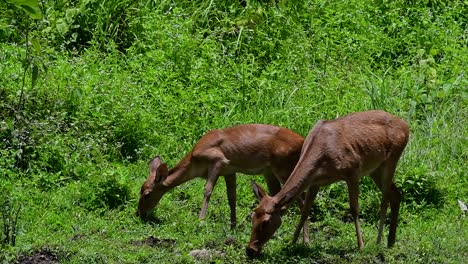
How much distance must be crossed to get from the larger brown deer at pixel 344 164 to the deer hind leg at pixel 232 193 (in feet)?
3.52

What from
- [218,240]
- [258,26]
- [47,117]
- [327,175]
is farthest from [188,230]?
[258,26]

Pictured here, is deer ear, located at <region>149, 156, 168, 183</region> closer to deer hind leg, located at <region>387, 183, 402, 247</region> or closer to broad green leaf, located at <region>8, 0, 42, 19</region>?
deer hind leg, located at <region>387, 183, 402, 247</region>

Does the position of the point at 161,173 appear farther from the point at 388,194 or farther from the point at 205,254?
the point at 388,194

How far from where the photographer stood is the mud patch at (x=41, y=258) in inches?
366

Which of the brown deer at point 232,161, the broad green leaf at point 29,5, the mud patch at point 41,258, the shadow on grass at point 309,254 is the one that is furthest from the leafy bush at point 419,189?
the broad green leaf at point 29,5

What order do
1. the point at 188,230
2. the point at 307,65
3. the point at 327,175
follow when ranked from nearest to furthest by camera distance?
1. the point at 327,175
2. the point at 188,230
3. the point at 307,65

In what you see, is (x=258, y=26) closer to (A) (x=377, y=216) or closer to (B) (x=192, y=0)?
(B) (x=192, y=0)

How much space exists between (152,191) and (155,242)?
1.41 m

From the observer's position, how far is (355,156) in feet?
32.7

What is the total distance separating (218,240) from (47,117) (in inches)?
137

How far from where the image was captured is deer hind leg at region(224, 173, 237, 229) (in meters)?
11.0

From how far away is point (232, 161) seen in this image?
11.3m

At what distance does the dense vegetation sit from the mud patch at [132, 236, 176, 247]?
36 millimetres

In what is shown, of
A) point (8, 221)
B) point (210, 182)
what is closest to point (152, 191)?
point (210, 182)
